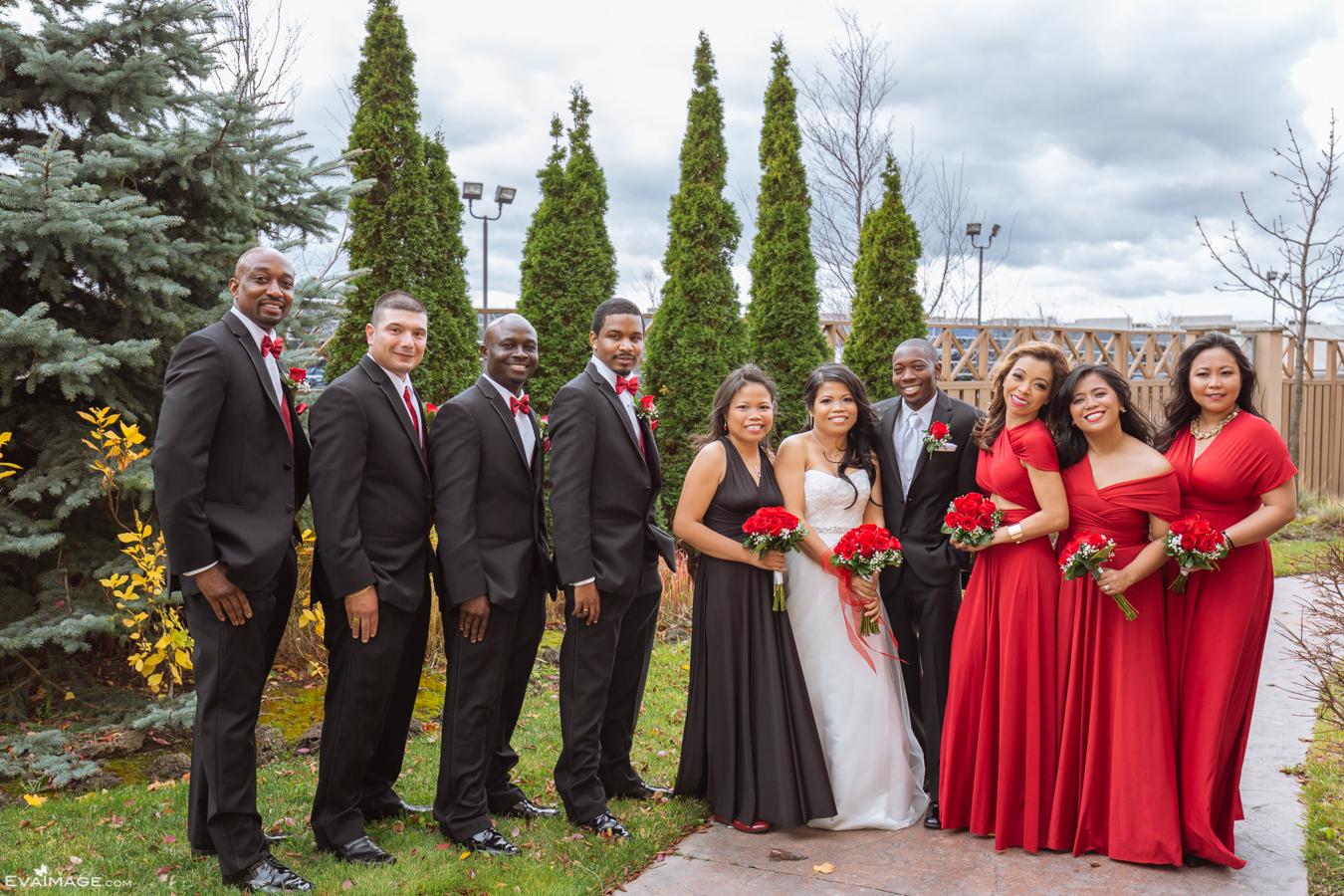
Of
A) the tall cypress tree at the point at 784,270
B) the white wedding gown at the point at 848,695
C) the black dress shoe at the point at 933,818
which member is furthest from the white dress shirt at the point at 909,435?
the tall cypress tree at the point at 784,270

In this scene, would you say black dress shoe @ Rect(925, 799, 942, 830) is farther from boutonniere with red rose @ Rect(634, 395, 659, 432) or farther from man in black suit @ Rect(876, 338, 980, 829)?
boutonniere with red rose @ Rect(634, 395, 659, 432)

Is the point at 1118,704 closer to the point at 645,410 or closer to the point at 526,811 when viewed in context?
the point at 645,410

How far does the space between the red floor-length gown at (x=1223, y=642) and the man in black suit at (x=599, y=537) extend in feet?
8.27

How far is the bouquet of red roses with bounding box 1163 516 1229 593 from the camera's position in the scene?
3.75m

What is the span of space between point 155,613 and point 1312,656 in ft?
23.0

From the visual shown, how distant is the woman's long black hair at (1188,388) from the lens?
4.16 m

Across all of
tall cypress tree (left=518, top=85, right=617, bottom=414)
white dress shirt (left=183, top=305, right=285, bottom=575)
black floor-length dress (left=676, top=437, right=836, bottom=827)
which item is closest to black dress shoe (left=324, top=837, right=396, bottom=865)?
black floor-length dress (left=676, top=437, right=836, bottom=827)

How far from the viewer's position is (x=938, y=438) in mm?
4578

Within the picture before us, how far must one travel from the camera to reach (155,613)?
230 inches

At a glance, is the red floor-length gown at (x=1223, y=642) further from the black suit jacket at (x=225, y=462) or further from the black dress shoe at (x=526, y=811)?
the black suit jacket at (x=225, y=462)

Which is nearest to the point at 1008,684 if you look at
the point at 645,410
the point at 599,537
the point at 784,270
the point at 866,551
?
the point at 866,551

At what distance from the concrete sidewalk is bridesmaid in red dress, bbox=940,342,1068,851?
19 cm

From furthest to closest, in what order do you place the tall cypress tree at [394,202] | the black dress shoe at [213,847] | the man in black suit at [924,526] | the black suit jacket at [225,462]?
the tall cypress tree at [394,202], the man in black suit at [924,526], the black dress shoe at [213,847], the black suit jacket at [225,462]

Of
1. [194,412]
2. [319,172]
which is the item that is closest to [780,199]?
[319,172]
